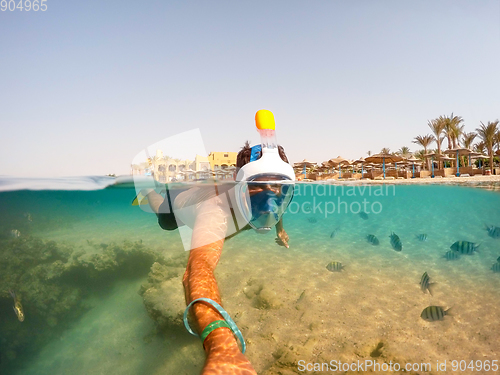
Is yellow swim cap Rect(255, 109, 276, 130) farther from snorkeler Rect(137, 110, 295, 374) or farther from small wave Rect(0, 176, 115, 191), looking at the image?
small wave Rect(0, 176, 115, 191)

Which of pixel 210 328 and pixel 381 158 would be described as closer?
pixel 210 328

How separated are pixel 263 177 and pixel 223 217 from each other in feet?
1.85

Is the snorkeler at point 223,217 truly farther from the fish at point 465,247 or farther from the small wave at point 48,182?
the small wave at point 48,182

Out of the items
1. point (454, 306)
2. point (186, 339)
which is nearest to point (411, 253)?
point (454, 306)

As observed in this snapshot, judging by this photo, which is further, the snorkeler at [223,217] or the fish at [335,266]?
the fish at [335,266]

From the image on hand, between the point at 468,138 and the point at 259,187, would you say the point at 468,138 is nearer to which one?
the point at 468,138

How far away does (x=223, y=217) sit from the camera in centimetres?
162

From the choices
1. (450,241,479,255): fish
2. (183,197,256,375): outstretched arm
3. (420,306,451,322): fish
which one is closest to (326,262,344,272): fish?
(420,306,451,322): fish

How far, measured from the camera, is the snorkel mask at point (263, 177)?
1.94 metres

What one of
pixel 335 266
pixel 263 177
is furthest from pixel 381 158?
pixel 263 177

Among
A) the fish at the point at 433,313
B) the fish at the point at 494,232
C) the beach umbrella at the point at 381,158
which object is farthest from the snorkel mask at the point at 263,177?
the beach umbrella at the point at 381,158

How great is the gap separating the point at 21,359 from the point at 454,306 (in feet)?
37.3

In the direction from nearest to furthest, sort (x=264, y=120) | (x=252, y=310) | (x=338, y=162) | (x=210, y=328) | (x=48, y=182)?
(x=210, y=328)
(x=264, y=120)
(x=252, y=310)
(x=48, y=182)
(x=338, y=162)

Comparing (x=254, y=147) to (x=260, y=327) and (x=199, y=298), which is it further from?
(x=260, y=327)
